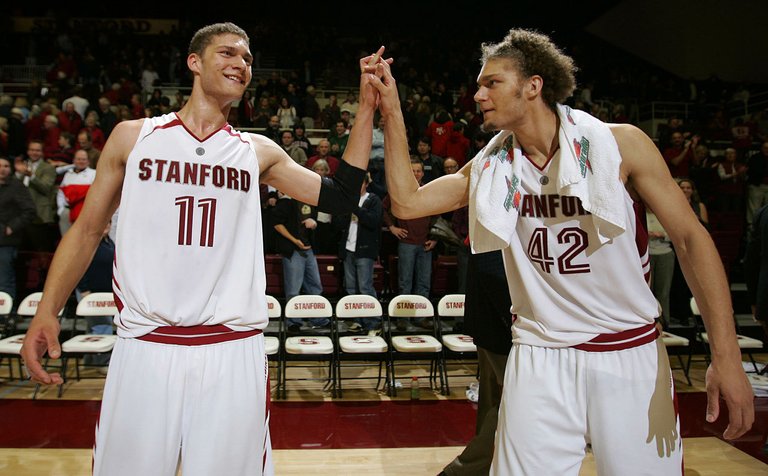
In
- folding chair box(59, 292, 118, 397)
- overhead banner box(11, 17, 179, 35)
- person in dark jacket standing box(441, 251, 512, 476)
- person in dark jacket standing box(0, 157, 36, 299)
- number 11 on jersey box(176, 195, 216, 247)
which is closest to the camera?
number 11 on jersey box(176, 195, 216, 247)

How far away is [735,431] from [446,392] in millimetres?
4434

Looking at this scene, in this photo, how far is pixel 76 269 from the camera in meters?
2.19

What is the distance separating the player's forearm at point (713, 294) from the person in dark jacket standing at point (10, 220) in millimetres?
7771

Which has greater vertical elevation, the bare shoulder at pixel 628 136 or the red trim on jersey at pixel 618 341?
the bare shoulder at pixel 628 136

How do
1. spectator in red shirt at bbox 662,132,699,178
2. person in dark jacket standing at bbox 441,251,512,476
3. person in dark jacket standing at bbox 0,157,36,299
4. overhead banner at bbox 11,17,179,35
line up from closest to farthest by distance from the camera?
person in dark jacket standing at bbox 441,251,512,476 < person in dark jacket standing at bbox 0,157,36,299 < spectator in red shirt at bbox 662,132,699,178 < overhead banner at bbox 11,17,179,35

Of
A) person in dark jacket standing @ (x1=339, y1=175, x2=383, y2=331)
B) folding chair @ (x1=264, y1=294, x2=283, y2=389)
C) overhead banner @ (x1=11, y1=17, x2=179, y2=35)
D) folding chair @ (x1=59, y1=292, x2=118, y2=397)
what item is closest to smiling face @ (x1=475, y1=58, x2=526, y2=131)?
folding chair @ (x1=264, y1=294, x2=283, y2=389)

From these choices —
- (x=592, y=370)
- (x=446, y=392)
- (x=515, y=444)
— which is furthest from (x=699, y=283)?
(x=446, y=392)

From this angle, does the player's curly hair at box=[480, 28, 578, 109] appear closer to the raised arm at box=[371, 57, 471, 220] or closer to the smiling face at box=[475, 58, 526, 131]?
the smiling face at box=[475, 58, 526, 131]

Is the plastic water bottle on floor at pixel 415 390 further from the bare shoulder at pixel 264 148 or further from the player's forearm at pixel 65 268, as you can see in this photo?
the player's forearm at pixel 65 268

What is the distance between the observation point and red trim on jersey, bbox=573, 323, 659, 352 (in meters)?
2.10

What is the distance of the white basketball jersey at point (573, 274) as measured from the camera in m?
2.13

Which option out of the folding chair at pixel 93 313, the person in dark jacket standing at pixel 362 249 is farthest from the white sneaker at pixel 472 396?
the folding chair at pixel 93 313

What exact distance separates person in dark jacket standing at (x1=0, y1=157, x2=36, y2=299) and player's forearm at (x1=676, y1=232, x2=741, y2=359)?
7.77 meters

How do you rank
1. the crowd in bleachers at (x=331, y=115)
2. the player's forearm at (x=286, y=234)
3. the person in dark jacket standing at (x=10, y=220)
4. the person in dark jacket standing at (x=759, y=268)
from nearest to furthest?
the person in dark jacket standing at (x=759, y=268), the person in dark jacket standing at (x=10, y=220), the player's forearm at (x=286, y=234), the crowd in bleachers at (x=331, y=115)
